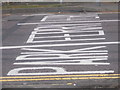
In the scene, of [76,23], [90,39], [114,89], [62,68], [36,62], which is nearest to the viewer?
[114,89]

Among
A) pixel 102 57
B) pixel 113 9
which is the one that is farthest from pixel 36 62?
pixel 113 9

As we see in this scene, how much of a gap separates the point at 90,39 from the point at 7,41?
3.21m

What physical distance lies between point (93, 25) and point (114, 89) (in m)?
8.69

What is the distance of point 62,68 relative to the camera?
9.25 metres

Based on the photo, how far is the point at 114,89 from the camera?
7.55 m

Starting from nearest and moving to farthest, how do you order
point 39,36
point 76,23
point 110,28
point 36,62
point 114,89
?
point 114,89 → point 36,62 → point 39,36 → point 110,28 → point 76,23

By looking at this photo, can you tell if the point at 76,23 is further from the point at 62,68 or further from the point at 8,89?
the point at 8,89

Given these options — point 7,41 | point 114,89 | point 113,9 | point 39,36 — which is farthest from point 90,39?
point 113,9

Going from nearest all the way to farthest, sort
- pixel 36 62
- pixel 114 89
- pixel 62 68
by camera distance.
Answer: pixel 114 89
pixel 62 68
pixel 36 62

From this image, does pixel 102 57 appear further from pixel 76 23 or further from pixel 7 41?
pixel 76 23

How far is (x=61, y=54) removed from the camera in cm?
1076

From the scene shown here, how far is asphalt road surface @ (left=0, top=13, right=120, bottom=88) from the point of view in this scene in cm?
826

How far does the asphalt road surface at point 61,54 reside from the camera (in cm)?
826

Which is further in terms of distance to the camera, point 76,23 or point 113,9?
point 113,9
